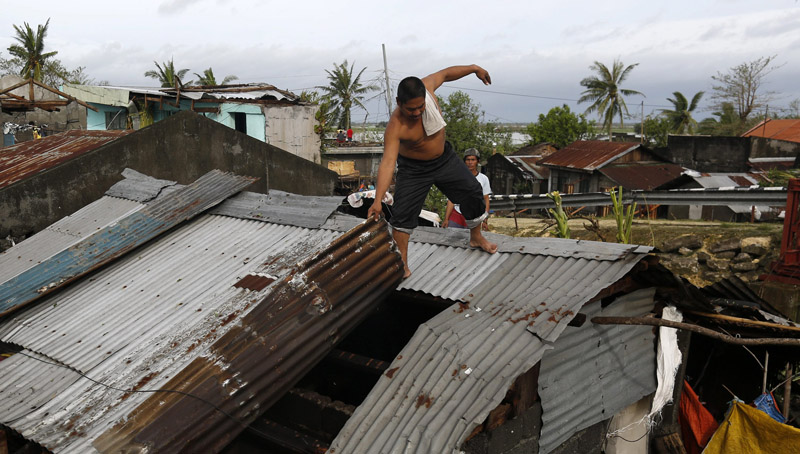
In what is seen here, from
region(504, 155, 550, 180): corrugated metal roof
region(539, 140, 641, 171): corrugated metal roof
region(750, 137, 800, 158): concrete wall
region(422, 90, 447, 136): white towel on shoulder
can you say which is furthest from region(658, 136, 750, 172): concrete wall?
region(422, 90, 447, 136): white towel on shoulder

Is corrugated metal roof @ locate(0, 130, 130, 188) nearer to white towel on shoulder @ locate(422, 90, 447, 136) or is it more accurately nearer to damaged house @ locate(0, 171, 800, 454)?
damaged house @ locate(0, 171, 800, 454)

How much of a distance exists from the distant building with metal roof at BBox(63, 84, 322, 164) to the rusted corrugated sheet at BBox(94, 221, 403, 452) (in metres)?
17.1

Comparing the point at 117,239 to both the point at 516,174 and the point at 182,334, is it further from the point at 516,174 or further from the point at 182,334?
the point at 516,174

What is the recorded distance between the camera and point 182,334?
433cm

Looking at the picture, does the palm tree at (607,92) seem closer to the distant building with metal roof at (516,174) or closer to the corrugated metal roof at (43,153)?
the distant building with metal roof at (516,174)

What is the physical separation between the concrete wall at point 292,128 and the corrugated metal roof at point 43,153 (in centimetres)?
971

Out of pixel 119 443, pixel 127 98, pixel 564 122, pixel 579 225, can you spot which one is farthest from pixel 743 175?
pixel 119 443

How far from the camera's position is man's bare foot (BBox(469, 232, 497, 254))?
4.88 m

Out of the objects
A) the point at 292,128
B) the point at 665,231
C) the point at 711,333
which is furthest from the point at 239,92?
the point at 711,333

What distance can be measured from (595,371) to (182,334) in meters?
3.16

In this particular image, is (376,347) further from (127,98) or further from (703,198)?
(127,98)

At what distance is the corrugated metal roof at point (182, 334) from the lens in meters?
3.49

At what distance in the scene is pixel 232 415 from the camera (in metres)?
3.49

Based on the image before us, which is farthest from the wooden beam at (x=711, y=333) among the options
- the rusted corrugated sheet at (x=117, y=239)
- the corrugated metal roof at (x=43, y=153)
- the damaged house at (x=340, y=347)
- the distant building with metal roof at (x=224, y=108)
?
the distant building with metal roof at (x=224, y=108)
